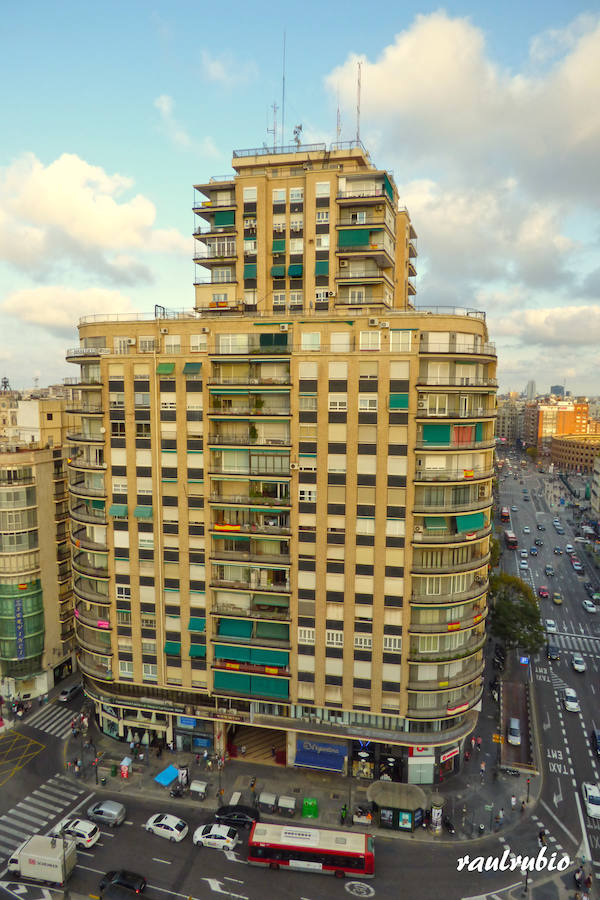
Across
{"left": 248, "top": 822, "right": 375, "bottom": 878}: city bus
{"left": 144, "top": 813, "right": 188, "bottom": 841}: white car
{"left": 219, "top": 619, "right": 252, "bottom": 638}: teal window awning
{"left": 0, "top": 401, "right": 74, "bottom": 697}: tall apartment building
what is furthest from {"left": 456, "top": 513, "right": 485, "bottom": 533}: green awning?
{"left": 0, "top": 401, "right": 74, "bottom": 697}: tall apartment building

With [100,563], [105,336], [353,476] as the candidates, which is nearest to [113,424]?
[105,336]


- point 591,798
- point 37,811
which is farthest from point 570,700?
point 37,811

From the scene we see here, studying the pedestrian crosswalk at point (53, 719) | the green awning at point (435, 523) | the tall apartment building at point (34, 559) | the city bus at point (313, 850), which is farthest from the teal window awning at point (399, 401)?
the pedestrian crosswalk at point (53, 719)

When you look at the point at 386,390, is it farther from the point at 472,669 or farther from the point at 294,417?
the point at 472,669

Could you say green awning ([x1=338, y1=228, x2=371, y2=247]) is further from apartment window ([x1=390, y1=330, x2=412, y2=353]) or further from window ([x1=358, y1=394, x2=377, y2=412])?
window ([x1=358, y1=394, x2=377, y2=412])

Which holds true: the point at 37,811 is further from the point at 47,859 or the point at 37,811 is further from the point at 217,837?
the point at 217,837
